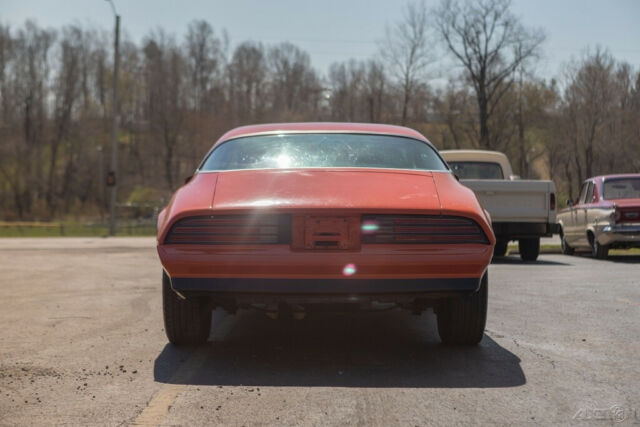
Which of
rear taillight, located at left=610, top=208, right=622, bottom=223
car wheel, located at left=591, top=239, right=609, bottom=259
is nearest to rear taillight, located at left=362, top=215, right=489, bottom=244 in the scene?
rear taillight, located at left=610, top=208, right=622, bottom=223

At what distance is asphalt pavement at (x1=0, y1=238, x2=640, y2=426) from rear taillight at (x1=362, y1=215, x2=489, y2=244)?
0.77 metres

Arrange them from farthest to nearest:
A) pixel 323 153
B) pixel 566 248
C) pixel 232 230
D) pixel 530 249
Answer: pixel 566 248 → pixel 530 249 → pixel 323 153 → pixel 232 230

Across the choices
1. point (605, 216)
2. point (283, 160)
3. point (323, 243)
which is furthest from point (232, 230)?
point (605, 216)

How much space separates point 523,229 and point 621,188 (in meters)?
2.75

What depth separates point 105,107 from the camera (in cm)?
7206

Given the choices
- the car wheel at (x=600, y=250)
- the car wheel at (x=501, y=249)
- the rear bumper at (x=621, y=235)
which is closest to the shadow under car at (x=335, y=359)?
the rear bumper at (x=621, y=235)

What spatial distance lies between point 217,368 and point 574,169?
5520cm

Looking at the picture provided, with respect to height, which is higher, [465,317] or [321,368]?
[465,317]

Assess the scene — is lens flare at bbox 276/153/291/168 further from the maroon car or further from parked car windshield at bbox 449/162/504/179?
parked car windshield at bbox 449/162/504/179

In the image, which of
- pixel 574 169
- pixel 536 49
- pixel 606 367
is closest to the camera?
pixel 606 367

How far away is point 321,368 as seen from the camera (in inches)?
171

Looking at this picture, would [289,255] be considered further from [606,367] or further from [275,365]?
[606,367]

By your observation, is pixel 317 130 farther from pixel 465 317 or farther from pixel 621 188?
pixel 621 188

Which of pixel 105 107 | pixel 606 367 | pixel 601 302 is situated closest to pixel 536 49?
pixel 601 302
